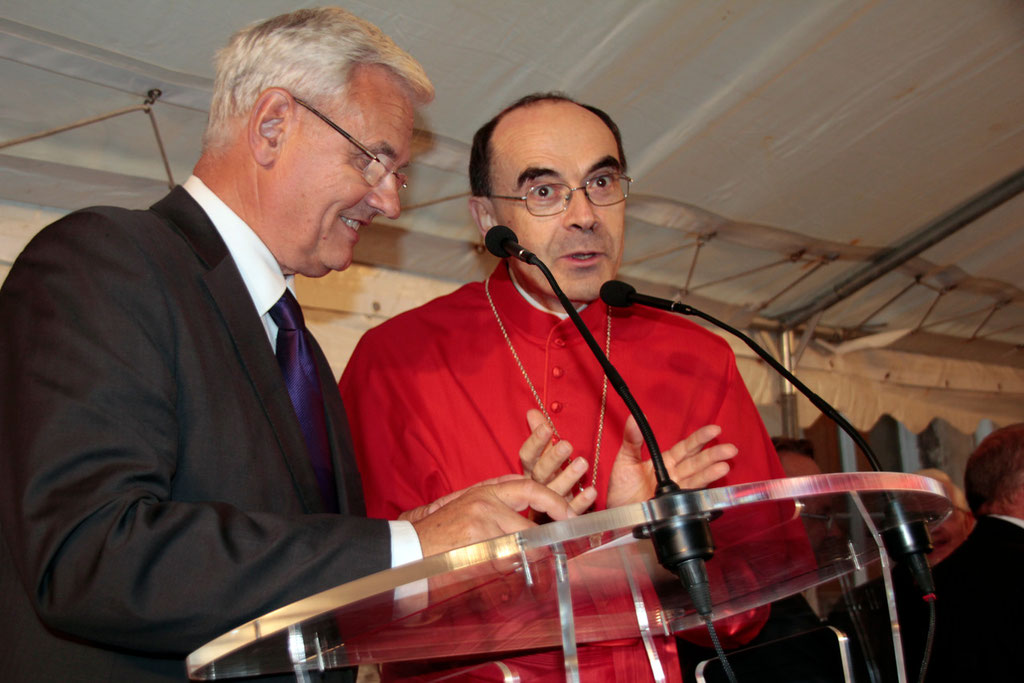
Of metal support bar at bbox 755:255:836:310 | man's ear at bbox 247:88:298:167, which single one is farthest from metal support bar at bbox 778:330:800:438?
man's ear at bbox 247:88:298:167

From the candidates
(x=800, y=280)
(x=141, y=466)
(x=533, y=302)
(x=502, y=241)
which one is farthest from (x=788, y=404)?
(x=141, y=466)

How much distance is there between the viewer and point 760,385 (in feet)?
21.0

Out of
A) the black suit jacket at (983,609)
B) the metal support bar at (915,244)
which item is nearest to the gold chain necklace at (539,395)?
the black suit jacket at (983,609)

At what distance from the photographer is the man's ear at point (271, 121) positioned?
2.03 metres

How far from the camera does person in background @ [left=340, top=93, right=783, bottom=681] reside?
269 centimetres

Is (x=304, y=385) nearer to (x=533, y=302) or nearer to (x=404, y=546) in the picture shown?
(x=404, y=546)

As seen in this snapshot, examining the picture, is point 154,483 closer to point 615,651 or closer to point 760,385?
point 615,651

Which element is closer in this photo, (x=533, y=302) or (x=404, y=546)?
(x=404, y=546)

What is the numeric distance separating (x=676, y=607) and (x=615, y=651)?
1.13 ft

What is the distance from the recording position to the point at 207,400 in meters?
1.56

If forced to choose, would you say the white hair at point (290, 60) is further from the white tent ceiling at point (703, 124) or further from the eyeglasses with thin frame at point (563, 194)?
the white tent ceiling at point (703, 124)

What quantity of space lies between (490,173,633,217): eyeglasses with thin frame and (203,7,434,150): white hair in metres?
0.76

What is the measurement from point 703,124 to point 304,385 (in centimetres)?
308

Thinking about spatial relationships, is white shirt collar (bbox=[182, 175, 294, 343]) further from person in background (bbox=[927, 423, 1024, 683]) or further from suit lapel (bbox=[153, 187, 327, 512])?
person in background (bbox=[927, 423, 1024, 683])
